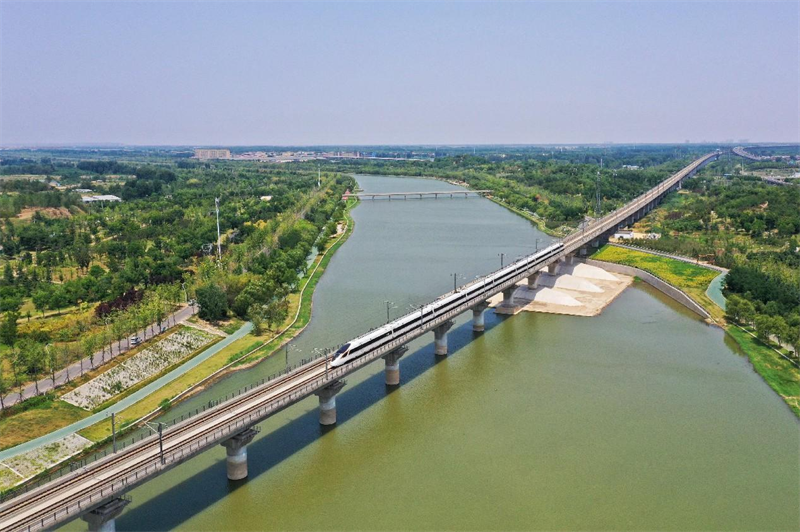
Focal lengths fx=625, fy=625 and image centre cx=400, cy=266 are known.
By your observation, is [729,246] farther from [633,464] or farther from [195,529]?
[195,529]

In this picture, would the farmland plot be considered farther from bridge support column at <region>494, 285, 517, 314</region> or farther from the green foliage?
bridge support column at <region>494, 285, 517, 314</region>

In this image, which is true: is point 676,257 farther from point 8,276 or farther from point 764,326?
point 8,276

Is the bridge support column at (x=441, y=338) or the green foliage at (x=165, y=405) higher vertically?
the bridge support column at (x=441, y=338)

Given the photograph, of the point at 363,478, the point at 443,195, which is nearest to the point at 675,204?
the point at 443,195

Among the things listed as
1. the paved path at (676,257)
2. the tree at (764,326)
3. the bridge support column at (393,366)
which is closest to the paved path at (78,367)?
the bridge support column at (393,366)

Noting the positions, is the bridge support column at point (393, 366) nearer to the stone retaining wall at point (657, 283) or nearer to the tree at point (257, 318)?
the tree at point (257, 318)

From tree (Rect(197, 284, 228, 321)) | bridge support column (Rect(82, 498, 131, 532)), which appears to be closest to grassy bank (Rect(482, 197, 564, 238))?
tree (Rect(197, 284, 228, 321))

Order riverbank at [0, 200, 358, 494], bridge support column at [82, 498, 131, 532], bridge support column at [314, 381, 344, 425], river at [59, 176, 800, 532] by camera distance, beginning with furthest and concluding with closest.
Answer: bridge support column at [314, 381, 344, 425] < riverbank at [0, 200, 358, 494] < river at [59, 176, 800, 532] < bridge support column at [82, 498, 131, 532]
